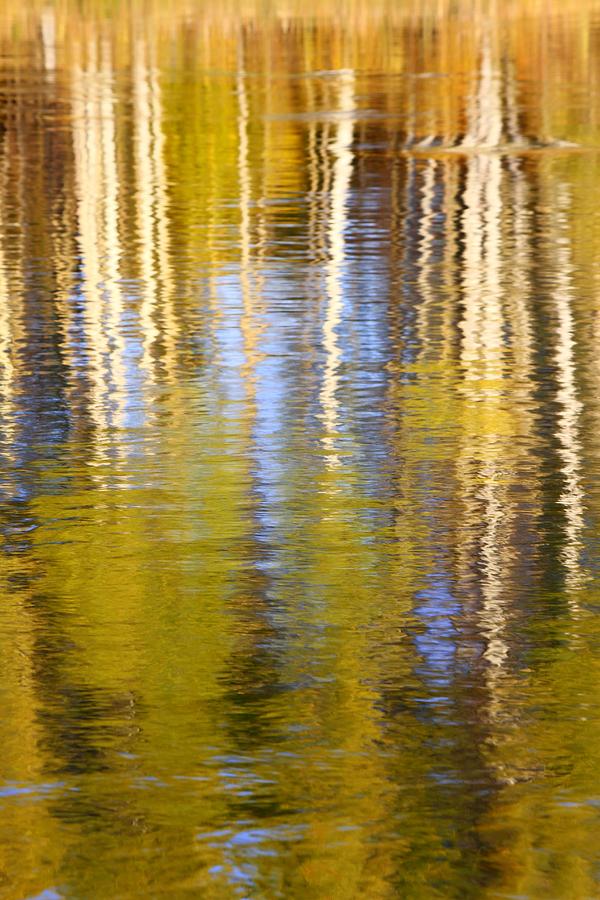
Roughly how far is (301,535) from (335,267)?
543 cm

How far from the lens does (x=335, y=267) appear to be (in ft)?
38.7

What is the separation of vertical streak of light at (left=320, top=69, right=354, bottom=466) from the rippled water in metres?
0.04

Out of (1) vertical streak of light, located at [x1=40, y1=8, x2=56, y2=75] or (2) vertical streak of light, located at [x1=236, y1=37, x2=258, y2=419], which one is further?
(1) vertical streak of light, located at [x1=40, y1=8, x2=56, y2=75]

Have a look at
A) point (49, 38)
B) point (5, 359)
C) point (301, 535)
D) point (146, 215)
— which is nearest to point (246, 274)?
point (5, 359)

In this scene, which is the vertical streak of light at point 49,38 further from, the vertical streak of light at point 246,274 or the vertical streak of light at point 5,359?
the vertical streak of light at point 5,359

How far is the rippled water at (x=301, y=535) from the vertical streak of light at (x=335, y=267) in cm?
4

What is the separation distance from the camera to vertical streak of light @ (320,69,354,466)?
8227mm

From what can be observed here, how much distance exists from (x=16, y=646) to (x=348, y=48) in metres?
28.6

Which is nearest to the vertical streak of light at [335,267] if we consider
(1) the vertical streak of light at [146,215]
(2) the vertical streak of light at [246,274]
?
(2) the vertical streak of light at [246,274]

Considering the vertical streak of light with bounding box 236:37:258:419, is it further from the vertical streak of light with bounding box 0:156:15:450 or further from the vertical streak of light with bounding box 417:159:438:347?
the vertical streak of light with bounding box 0:156:15:450

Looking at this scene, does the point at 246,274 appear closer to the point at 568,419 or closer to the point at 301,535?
the point at 568,419

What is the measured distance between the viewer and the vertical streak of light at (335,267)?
8.23 m

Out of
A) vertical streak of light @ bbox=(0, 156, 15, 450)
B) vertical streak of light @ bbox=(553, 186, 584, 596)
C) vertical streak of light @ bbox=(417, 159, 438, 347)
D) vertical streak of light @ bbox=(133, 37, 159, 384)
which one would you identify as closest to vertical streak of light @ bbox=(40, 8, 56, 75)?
vertical streak of light @ bbox=(133, 37, 159, 384)

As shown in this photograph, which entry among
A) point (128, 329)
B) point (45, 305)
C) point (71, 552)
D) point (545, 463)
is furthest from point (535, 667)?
point (45, 305)
